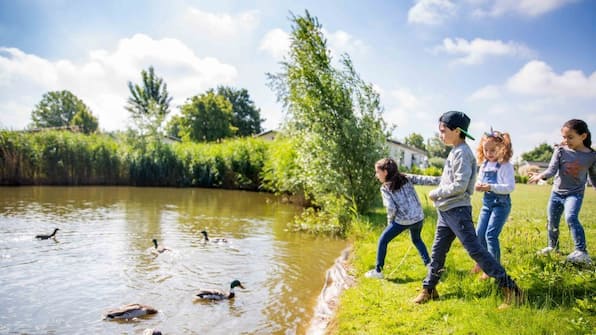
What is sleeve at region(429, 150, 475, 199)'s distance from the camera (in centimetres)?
446

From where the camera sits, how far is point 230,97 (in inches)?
3371

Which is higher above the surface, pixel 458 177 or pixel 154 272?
pixel 458 177

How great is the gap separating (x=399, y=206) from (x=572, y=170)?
2.62 m

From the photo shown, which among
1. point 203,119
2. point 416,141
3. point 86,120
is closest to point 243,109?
point 203,119

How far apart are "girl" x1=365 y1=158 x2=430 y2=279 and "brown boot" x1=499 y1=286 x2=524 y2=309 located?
192cm

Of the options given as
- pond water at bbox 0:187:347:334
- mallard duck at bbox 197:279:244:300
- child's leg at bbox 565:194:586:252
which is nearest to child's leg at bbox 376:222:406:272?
pond water at bbox 0:187:347:334

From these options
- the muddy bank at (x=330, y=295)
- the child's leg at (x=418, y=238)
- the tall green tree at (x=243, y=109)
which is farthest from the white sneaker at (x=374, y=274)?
the tall green tree at (x=243, y=109)

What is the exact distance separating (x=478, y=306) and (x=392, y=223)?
2.06 meters

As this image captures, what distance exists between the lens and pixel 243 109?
8656cm

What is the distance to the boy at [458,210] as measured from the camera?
4.43 metres

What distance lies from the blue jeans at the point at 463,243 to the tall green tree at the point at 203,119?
61230 millimetres

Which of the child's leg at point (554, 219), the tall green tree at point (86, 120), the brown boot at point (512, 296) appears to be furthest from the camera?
the tall green tree at point (86, 120)

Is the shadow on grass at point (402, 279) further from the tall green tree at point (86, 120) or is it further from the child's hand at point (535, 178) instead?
the tall green tree at point (86, 120)

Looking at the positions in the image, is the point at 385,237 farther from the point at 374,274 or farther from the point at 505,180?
the point at 505,180
